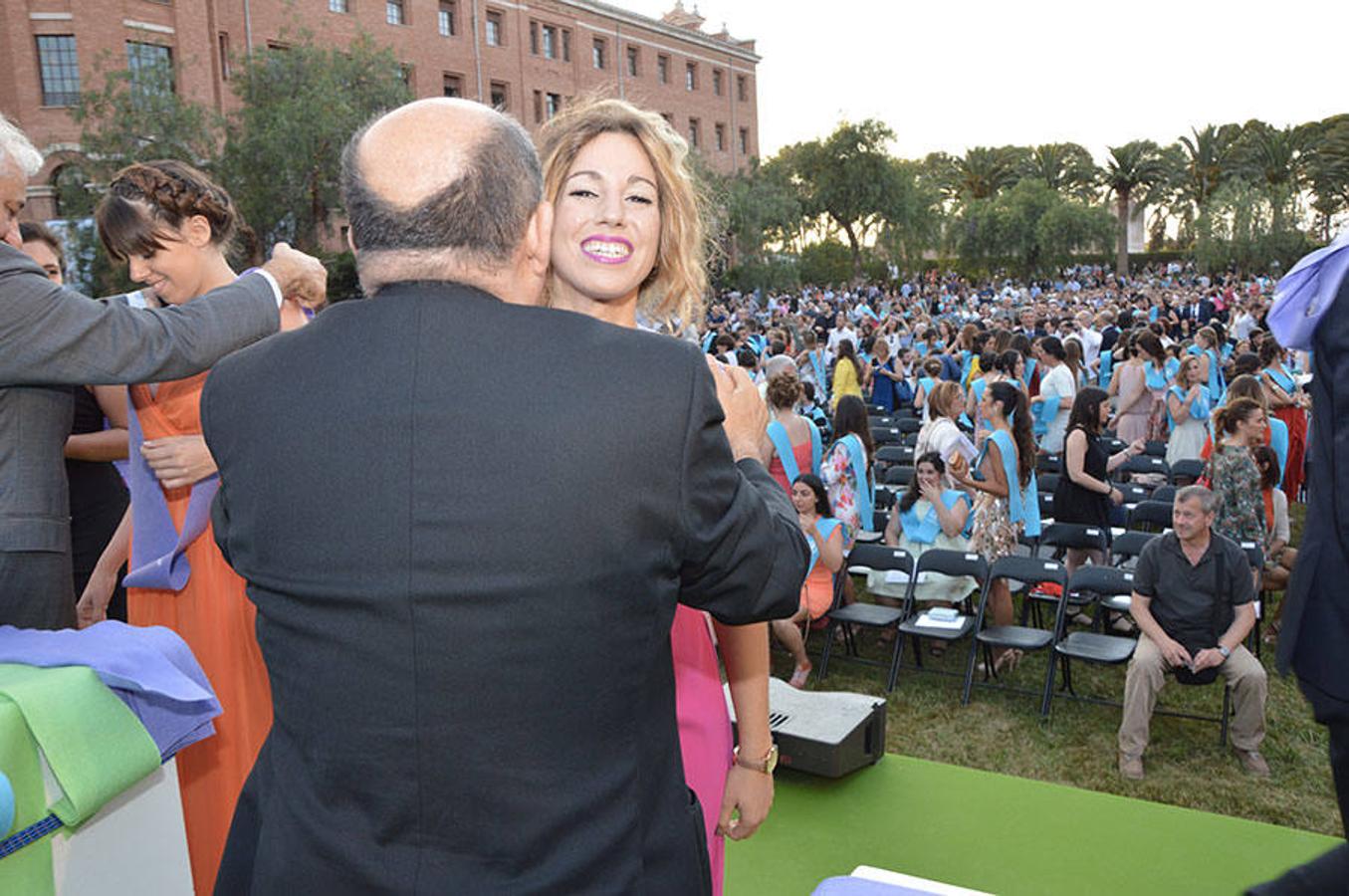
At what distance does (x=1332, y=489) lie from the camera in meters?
2.08

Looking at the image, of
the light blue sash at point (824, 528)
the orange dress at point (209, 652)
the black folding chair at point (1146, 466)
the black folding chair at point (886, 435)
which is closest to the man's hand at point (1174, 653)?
the light blue sash at point (824, 528)

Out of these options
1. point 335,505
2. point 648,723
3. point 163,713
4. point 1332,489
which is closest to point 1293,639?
point 1332,489

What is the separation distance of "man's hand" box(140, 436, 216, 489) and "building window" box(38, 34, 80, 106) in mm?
31269

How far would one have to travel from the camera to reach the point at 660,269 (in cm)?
225

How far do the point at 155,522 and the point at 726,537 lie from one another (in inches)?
70.0

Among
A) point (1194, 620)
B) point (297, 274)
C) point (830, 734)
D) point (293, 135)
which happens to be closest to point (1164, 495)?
point (1194, 620)

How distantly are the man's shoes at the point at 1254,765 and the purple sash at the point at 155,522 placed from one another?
502 cm

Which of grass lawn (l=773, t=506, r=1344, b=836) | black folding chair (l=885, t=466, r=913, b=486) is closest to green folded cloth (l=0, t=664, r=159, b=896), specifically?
grass lawn (l=773, t=506, r=1344, b=836)

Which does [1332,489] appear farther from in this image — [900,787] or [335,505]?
[900,787]

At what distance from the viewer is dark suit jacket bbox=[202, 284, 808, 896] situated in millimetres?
1147

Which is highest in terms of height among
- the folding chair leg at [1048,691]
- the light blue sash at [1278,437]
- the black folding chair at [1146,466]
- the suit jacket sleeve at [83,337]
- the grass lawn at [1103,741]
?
the suit jacket sleeve at [83,337]

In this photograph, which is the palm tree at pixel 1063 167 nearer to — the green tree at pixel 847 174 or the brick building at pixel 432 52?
the green tree at pixel 847 174

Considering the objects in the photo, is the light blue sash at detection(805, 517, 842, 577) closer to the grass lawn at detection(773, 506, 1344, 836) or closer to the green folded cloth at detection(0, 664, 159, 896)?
the grass lawn at detection(773, 506, 1344, 836)

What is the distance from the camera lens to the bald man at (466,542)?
1.15 m
